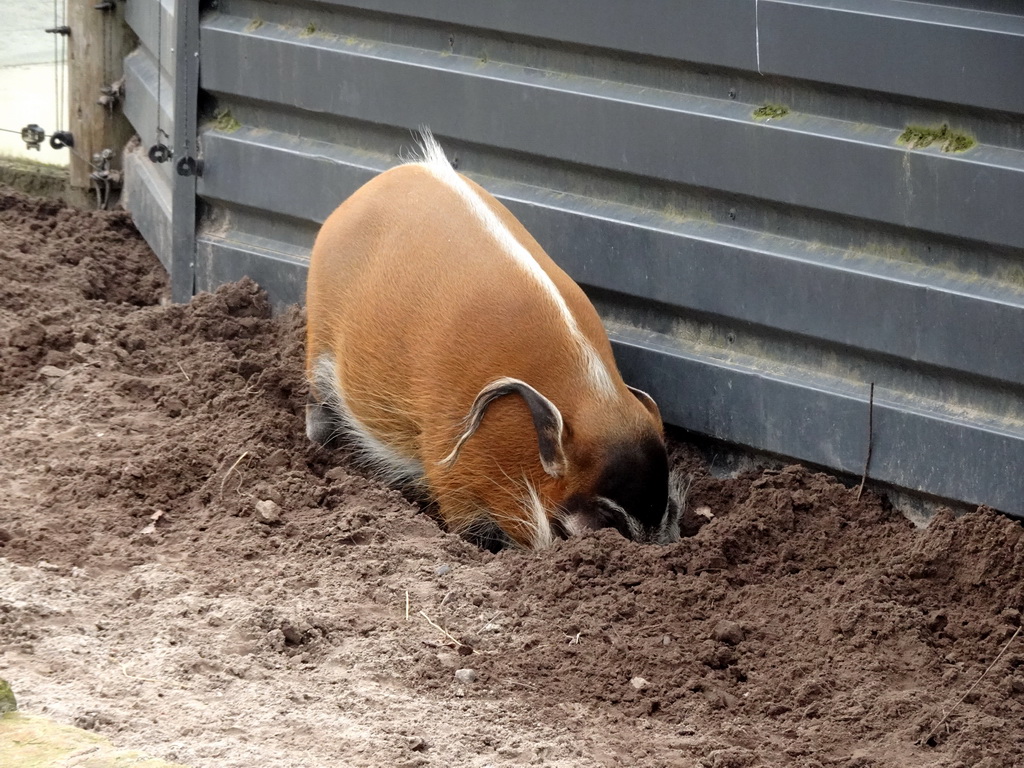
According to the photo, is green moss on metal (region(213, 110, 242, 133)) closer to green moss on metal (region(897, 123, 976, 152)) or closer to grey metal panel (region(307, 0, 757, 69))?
grey metal panel (region(307, 0, 757, 69))

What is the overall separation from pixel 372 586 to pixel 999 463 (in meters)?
1.79

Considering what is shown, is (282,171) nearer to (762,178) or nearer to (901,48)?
(762,178)

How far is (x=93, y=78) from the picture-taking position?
6.67 metres

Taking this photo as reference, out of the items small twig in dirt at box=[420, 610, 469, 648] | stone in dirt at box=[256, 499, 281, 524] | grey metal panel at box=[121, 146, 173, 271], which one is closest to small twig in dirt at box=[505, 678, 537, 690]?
small twig in dirt at box=[420, 610, 469, 648]

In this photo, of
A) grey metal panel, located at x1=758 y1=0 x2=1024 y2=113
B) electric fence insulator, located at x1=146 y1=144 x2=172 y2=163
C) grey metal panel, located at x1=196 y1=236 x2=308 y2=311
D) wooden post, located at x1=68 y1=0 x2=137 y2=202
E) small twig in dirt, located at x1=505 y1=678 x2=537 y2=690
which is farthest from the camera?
wooden post, located at x1=68 y1=0 x2=137 y2=202

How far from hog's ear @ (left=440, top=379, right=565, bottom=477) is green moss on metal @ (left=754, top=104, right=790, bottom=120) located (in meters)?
1.10

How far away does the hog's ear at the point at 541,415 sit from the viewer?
12.9 feet

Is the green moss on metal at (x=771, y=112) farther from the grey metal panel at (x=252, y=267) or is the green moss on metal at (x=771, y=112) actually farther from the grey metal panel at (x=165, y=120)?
the grey metal panel at (x=165, y=120)

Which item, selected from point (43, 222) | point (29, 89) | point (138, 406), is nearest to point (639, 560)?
point (138, 406)

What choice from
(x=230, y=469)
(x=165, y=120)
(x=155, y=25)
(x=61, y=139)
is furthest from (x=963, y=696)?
(x=61, y=139)

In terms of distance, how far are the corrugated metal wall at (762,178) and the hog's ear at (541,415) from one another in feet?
2.16

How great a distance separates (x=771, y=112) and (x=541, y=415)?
118cm

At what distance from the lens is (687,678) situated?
124 inches

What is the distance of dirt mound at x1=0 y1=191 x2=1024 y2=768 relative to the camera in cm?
277
